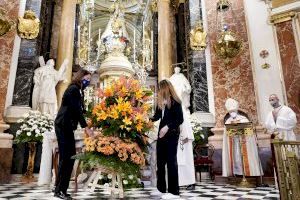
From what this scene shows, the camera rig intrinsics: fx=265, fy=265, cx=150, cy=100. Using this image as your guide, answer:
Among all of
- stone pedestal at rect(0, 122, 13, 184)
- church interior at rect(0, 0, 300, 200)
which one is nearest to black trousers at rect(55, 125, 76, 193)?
church interior at rect(0, 0, 300, 200)

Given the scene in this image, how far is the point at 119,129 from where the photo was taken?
10.8ft

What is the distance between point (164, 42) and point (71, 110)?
667cm

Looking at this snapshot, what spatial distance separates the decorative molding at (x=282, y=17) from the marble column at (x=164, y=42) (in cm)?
349

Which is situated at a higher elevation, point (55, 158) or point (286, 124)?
point (286, 124)

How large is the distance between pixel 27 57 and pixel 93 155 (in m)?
4.91

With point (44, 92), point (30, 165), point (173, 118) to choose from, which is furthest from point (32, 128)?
point (173, 118)

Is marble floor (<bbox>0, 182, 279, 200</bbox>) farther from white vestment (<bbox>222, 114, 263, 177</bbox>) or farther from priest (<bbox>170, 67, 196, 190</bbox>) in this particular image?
white vestment (<bbox>222, 114, 263, 177</bbox>)

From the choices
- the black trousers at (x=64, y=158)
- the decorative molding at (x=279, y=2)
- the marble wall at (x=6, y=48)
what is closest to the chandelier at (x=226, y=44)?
the decorative molding at (x=279, y=2)

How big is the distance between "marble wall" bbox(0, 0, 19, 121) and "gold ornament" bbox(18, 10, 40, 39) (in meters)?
0.18

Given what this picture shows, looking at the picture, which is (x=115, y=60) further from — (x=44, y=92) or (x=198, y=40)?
(x=198, y=40)

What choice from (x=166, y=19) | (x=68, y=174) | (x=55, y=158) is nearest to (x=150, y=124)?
(x=68, y=174)

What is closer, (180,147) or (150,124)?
(150,124)

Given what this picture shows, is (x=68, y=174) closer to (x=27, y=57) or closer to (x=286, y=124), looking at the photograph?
(x=286, y=124)

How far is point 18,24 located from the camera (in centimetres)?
698
